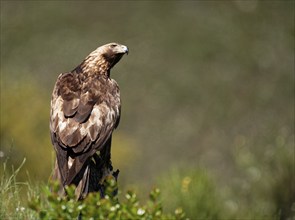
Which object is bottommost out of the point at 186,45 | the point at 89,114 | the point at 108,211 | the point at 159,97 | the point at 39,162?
the point at 108,211

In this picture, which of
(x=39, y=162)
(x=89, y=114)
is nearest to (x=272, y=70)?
(x=39, y=162)

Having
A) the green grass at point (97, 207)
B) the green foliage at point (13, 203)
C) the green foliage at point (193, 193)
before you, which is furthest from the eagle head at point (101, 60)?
the green foliage at point (193, 193)

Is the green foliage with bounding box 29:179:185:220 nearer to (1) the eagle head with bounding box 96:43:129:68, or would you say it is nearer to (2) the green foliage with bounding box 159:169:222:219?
(1) the eagle head with bounding box 96:43:129:68

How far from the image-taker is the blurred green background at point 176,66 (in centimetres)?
2780

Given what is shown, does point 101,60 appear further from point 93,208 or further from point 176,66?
point 176,66

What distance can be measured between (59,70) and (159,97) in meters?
3.78

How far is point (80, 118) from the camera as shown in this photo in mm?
7688

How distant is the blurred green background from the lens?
91.2 ft

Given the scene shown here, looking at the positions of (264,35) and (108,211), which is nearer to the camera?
(108,211)

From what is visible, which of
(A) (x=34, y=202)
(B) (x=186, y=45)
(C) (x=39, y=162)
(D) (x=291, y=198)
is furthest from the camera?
(B) (x=186, y=45)

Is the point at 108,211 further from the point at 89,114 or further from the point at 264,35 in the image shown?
the point at 264,35

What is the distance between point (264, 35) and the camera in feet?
Answer: 115

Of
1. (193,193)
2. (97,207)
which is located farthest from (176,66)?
(97,207)

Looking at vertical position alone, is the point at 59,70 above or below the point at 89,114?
above
